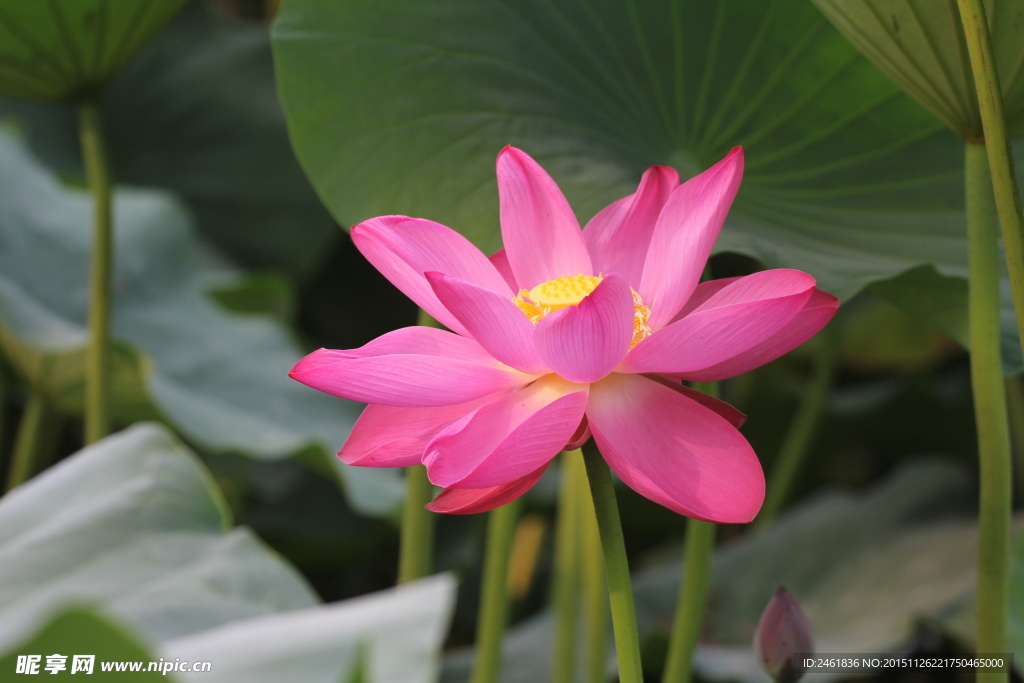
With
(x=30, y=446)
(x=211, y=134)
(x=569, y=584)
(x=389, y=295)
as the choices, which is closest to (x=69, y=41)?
(x=30, y=446)

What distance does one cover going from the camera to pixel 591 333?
294mm

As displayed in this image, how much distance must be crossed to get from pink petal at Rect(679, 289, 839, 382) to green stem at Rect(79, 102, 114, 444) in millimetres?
542

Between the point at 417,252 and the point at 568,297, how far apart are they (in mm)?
68

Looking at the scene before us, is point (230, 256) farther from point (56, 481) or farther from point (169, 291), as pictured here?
point (56, 481)

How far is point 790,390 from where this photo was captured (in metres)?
1.51

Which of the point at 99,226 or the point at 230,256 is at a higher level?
the point at 99,226

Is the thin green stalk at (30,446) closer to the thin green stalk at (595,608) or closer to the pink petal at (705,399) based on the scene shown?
the thin green stalk at (595,608)

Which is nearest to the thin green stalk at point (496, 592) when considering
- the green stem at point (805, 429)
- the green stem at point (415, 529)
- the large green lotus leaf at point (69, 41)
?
the green stem at point (415, 529)

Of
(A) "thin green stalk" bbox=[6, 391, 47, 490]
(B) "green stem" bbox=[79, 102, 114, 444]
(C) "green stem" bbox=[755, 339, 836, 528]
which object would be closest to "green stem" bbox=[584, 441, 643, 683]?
(B) "green stem" bbox=[79, 102, 114, 444]

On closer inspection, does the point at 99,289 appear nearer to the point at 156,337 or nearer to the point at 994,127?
the point at 156,337

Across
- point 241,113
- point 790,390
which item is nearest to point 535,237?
point 790,390

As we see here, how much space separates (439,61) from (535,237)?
8.2 inches

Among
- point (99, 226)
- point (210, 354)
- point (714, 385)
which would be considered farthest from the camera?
point (210, 354)

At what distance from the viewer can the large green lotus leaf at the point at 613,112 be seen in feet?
1.73
